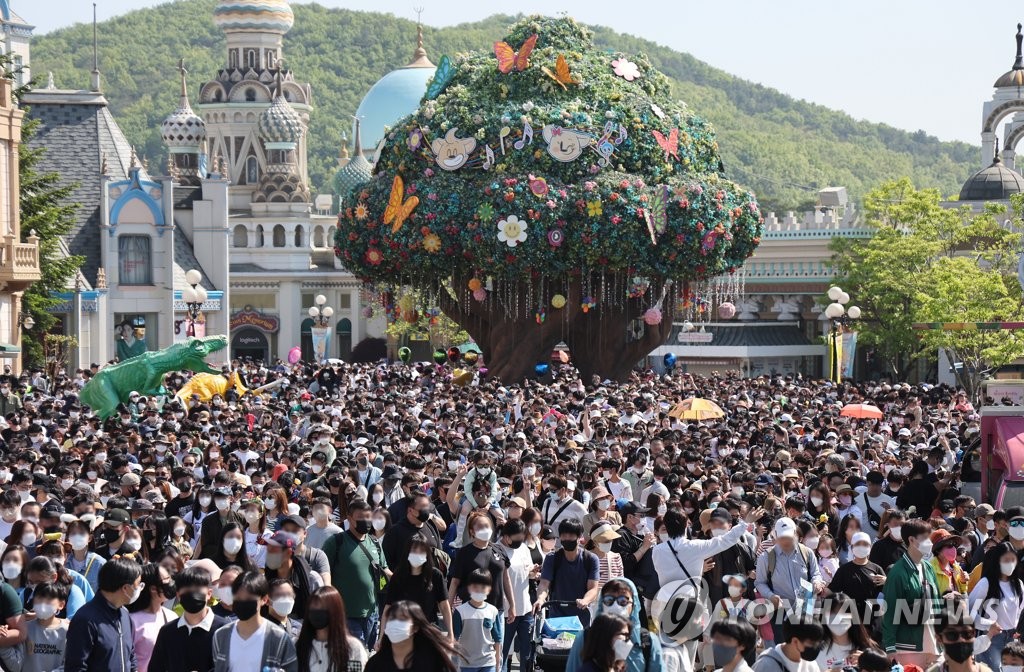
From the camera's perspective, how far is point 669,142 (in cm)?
4206

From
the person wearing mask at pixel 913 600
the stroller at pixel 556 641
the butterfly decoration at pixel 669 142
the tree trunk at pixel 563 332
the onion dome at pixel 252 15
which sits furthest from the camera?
the onion dome at pixel 252 15

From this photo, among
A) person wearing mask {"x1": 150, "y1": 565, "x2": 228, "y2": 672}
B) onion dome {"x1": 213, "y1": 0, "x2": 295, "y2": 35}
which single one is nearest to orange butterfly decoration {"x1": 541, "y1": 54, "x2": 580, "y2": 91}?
person wearing mask {"x1": 150, "y1": 565, "x2": 228, "y2": 672}

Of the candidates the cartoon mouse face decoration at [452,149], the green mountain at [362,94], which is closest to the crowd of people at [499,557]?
the cartoon mouse face decoration at [452,149]

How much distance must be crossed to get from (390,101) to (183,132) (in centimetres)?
1506

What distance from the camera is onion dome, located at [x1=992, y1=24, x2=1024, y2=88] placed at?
2514 inches

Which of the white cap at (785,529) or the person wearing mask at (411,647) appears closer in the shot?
the person wearing mask at (411,647)

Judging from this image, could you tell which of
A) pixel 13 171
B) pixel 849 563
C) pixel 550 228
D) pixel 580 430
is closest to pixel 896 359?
pixel 550 228

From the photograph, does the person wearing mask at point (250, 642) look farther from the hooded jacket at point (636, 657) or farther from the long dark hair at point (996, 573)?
the long dark hair at point (996, 573)

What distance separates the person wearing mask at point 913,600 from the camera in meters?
11.0

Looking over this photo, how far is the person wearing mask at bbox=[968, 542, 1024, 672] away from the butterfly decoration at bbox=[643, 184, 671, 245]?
94.3 feet

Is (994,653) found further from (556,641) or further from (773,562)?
(556,641)

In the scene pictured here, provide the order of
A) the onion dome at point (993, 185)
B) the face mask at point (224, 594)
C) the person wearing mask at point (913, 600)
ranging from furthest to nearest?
the onion dome at point (993, 185) < the person wearing mask at point (913, 600) < the face mask at point (224, 594)

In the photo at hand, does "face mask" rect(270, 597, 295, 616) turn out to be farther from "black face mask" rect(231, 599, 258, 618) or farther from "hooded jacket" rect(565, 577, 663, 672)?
"hooded jacket" rect(565, 577, 663, 672)

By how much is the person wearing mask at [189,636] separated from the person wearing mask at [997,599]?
190 inches
